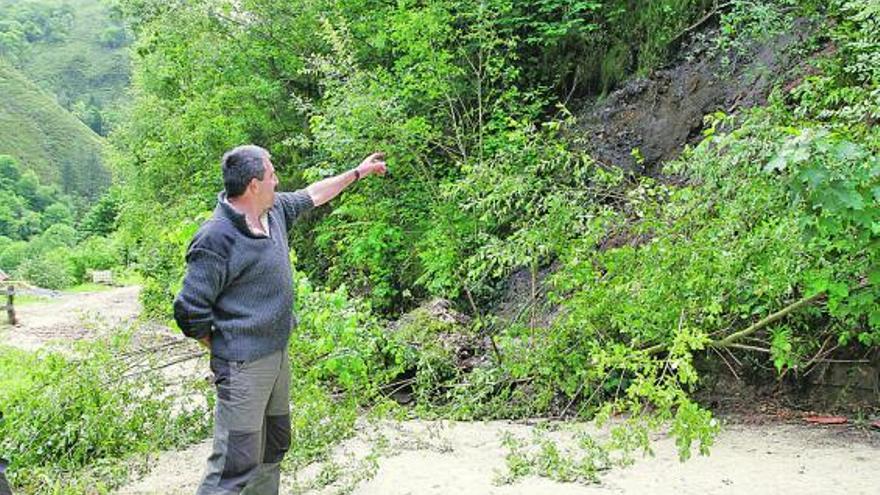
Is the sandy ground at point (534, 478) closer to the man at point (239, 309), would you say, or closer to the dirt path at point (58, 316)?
the man at point (239, 309)

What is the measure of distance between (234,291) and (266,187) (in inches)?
18.2

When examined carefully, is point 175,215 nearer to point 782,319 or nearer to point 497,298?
point 497,298

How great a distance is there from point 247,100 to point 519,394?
293 inches

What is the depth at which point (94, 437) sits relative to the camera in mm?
4797

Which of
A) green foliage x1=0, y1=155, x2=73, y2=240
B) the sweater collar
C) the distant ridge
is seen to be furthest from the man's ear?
the distant ridge

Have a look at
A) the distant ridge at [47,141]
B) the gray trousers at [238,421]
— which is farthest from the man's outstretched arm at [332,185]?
the distant ridge at [47,141]

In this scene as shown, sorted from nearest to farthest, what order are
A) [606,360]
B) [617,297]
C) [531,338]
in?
[606,360], [617,297], [531,338]

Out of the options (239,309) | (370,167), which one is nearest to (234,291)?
(239,309)

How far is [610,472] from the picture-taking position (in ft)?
13.4

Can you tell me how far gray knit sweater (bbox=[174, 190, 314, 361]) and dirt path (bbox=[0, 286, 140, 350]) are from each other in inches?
343

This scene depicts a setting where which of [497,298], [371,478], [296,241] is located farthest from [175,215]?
[371,478]

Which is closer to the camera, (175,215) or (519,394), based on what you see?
(519,394)

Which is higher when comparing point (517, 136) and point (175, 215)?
point (517, 136)

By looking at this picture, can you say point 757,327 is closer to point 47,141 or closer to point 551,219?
point 551,219
